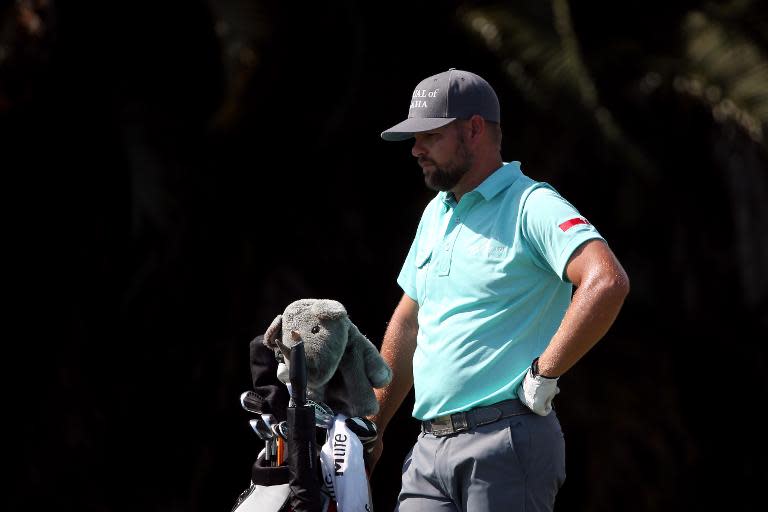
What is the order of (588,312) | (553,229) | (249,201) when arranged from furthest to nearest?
Answer: 1. (249,201)
2. (553,229)
3. (588,312)

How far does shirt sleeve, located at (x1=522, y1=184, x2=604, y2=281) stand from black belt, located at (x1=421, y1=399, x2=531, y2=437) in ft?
1.23

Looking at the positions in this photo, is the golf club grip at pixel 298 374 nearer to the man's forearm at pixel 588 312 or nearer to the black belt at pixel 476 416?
the black belt at pixel 476 416

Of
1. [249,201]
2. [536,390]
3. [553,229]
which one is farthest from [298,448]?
[249,201]

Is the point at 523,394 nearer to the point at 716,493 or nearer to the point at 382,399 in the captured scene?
the point at 382,399

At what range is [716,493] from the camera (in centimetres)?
915

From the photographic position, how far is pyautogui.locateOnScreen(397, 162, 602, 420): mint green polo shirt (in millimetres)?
3730

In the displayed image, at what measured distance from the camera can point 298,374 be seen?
358cm

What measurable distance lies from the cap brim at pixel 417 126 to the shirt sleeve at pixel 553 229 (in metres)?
0.33

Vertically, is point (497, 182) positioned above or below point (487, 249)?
above

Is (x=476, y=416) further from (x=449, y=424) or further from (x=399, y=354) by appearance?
(x=399, y=354)

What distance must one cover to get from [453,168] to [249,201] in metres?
4.51

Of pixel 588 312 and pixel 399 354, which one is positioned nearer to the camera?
pixel 588 312

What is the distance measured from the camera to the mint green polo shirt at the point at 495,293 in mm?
3730

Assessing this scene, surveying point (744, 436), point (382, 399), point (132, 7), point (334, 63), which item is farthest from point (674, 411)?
point (382, 399)
